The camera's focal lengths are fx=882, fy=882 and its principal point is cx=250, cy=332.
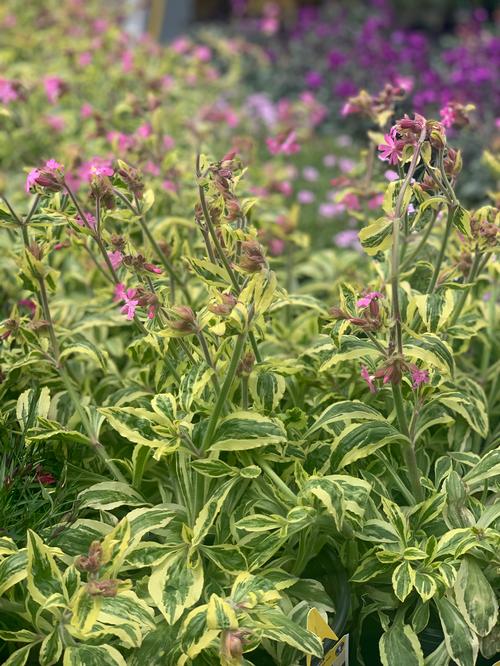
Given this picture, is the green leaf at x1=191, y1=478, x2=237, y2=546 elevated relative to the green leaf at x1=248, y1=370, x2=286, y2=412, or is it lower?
lower

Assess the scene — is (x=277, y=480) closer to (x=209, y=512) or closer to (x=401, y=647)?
(x=209, y=512)

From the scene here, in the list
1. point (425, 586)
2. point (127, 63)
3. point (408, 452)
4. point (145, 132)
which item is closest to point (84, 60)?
point (127, 63)

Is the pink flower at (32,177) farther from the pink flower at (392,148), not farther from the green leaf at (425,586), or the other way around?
the green leaf at (425,586)

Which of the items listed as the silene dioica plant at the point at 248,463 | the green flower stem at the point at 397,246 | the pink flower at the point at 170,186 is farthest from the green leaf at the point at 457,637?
the pink flower at the point at 170,186

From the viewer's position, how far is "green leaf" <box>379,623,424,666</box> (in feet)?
4.45

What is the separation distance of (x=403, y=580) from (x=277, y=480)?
0.26 metres

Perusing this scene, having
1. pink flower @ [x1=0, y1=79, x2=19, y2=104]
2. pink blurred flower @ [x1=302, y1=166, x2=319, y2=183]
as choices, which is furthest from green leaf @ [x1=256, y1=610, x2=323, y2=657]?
pink blurred flower @ [x1=302, y1=166, x2=319, y2=183]

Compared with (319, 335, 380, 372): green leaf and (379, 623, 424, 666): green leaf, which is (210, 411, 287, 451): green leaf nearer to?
(319, 335, 380, 372): green leaf

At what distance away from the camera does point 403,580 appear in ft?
4.41

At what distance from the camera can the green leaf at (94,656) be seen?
1.22m

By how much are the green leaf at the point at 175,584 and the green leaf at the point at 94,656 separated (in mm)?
89

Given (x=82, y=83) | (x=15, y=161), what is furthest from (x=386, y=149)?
(x=82, y=83)

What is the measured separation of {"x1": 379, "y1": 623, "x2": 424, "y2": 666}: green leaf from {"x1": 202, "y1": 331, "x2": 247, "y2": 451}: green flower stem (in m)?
0.42

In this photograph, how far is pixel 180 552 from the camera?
1.40 m
